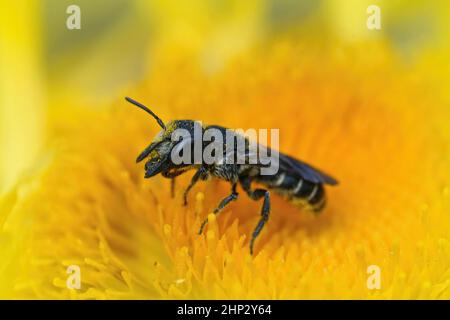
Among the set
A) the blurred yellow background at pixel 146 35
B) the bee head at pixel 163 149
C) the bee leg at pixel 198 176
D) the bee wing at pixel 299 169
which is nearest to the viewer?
the bee head at pixel 163 149

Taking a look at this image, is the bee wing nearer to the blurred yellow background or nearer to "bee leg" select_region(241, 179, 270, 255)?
"bee leg" select_region(241, 179, 270, 255)

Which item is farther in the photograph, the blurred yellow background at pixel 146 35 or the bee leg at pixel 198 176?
the blurred yellow background at pixel 146 35

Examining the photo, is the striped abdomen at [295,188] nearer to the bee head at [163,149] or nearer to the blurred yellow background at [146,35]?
the bee head at [163,149]

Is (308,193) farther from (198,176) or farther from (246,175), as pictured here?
(198,176)

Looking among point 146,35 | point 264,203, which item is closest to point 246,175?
point 264,203

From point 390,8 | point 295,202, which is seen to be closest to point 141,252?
point 295,202

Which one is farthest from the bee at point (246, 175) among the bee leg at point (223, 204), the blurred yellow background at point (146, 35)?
the blurred yellow background at point (146, 35)
